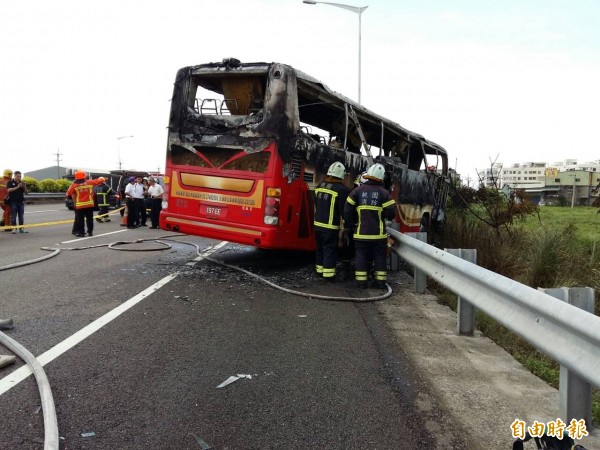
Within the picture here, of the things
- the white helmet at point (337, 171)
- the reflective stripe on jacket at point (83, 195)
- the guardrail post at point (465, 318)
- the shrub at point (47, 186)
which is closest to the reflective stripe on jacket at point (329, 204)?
the white helmet at point (337, 171)

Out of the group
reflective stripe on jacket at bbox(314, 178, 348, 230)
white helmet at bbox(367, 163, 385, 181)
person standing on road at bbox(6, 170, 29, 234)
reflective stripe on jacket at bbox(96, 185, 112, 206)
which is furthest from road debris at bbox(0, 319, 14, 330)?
reflective stripe on jacket at bbox(96, 185, 112, 206)

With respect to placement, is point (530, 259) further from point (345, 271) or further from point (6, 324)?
point (6, 324)

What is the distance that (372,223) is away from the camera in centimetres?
702

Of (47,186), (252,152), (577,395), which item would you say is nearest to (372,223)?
(252,152)

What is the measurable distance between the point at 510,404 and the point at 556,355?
2.40ft

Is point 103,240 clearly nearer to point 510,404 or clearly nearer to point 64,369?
point 64,369

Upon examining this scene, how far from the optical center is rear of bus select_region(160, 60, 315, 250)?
7.41 metres

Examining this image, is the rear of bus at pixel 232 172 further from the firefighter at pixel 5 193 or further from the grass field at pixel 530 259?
the firefighter at pixel 5 193

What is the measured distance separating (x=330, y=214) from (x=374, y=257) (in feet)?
3.11

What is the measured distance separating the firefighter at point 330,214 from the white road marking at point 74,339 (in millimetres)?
2395

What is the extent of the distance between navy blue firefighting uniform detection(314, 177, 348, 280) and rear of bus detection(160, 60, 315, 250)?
43cm

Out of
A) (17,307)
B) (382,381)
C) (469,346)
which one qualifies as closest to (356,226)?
(469,346)

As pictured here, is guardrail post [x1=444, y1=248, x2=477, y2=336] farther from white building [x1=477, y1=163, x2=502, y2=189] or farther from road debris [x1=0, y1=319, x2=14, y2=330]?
white building [x1=477, y1=163, x2=502, y2=189]

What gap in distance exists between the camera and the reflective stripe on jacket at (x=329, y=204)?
24.6ft
